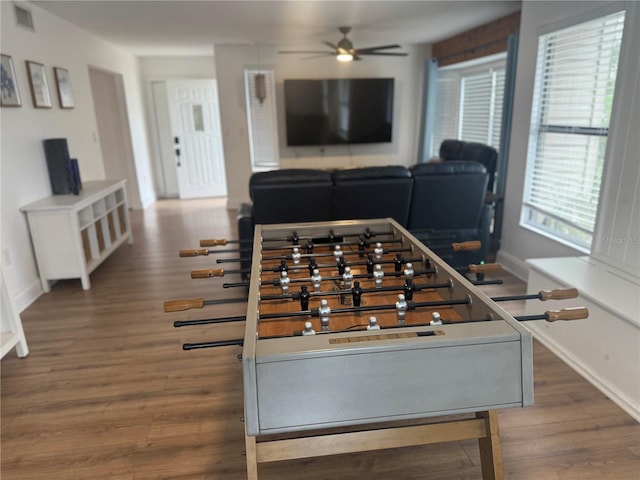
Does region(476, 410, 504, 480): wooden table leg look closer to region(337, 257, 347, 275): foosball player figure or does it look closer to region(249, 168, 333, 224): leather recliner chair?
region(337, 257, 347, 275): foosball player figure

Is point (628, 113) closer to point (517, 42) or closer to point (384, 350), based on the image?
point (517, 42)

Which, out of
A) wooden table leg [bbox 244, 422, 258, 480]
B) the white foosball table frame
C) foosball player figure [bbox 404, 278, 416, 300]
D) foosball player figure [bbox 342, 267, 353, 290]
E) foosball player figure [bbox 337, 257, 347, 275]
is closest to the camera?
the white foosball table frame

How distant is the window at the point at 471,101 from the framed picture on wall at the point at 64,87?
15.4 ft

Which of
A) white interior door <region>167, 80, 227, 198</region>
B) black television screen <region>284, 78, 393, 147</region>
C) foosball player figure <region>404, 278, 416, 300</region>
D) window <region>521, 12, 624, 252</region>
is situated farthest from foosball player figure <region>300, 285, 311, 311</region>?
white interior door <region>167, 80, 227, 198</region>

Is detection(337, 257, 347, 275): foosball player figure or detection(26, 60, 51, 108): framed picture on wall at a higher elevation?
detection(26, 60, 51, 108): framed picture on wall

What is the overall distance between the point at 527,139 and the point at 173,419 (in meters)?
3.43

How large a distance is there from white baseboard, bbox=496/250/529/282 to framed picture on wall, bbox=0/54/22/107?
14.4 feet

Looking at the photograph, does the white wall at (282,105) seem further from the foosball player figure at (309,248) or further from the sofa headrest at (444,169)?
the foosball player figure at (309,248)

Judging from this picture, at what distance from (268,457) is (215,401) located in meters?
1.03

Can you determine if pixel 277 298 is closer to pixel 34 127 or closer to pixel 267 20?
pixel 34 127

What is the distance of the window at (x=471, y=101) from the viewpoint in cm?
515

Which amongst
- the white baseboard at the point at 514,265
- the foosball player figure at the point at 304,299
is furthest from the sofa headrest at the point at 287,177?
the white baseboard at the point at 514,265

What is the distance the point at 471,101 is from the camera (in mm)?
5793

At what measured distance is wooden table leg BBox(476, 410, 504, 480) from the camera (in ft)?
4.51
